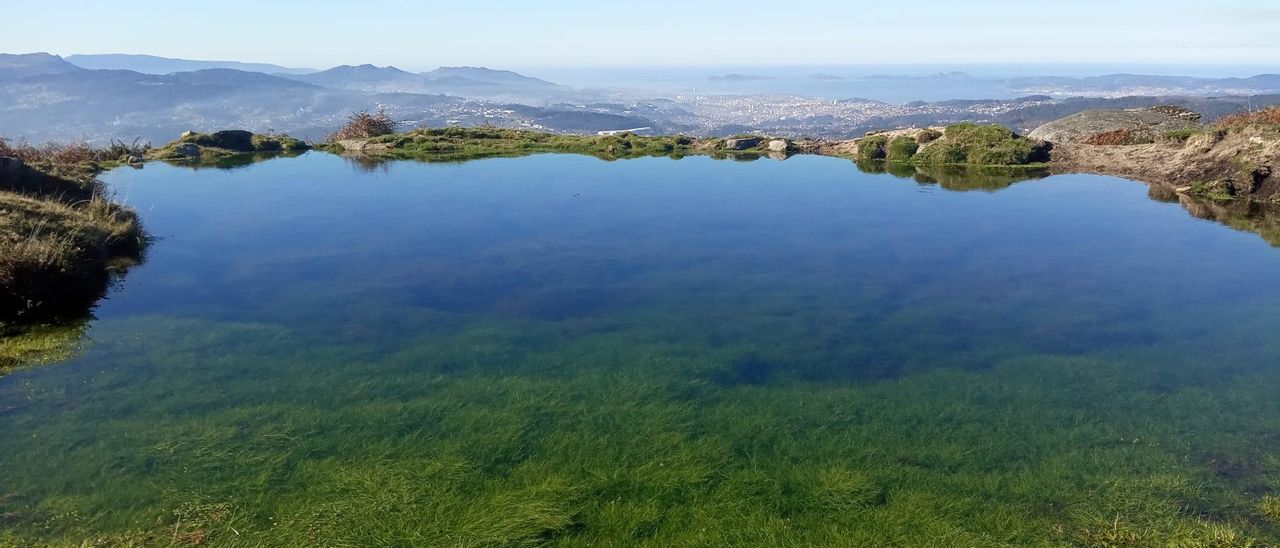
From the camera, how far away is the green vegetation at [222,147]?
33.3 metres

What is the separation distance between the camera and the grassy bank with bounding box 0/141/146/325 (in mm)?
12641

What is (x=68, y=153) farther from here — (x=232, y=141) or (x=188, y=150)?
(x=232, y=141)

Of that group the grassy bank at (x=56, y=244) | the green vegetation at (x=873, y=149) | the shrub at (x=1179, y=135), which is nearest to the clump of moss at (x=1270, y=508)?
→ the grassy bank at (x=56, y=244)

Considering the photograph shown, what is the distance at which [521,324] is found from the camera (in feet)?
42.2

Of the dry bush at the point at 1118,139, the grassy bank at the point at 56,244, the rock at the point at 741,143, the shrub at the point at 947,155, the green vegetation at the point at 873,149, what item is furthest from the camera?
the rock at the point at 741,143

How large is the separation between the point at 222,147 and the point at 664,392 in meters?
35.3

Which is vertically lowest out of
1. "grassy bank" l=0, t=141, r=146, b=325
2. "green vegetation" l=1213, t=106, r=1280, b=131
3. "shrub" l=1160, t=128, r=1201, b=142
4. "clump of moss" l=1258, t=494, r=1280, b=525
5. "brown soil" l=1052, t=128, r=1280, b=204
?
"clump of moss" l=1258, t=494, r=1280, b=525

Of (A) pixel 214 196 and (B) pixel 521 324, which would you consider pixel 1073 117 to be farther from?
(A) pixel 214 196

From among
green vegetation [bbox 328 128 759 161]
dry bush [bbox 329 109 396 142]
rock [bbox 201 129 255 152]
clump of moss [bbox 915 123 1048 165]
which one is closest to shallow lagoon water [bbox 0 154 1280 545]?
clump of moss [bbox 915 123 1048 165]

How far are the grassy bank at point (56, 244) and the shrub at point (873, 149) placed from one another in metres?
30.4

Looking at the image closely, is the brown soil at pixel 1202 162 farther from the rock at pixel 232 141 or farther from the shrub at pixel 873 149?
the rock at pixel 232 141

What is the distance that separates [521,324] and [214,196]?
18665 mm

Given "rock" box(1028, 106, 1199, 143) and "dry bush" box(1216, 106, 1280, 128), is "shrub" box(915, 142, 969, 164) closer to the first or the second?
"rock" box(1028, 106, 1199, 143)

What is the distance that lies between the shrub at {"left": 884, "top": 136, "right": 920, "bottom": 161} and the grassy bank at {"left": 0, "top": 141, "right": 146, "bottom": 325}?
31.1 meters
